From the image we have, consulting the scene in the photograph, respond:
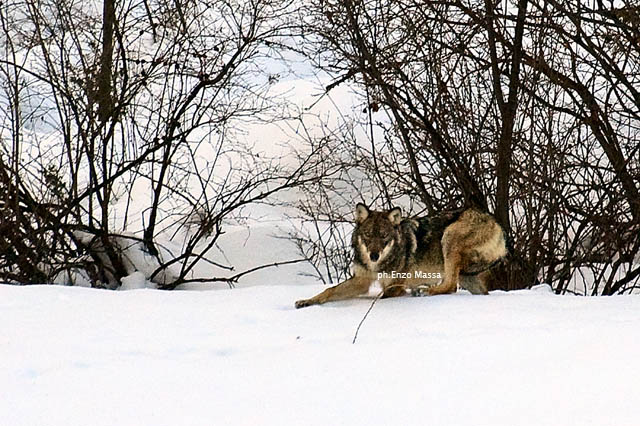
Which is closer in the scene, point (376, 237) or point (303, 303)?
point (303, 303)

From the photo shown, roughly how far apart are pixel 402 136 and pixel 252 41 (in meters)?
2.14

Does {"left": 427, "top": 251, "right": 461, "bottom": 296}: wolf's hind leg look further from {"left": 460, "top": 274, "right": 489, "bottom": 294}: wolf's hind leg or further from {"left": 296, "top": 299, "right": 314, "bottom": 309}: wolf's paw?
{"left": 296, "top": 299, "right": 314, "bottom": 309}: wolf's paw

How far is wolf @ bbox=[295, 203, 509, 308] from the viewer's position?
5.47 m

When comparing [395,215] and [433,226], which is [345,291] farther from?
[433,226]

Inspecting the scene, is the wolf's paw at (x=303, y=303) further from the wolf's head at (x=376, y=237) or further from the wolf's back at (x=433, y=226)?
the wolf's back at (x=433, y=226)

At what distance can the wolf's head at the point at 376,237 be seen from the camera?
5426mm

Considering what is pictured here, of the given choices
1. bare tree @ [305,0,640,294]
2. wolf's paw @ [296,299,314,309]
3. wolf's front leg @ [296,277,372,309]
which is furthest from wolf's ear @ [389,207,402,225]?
bare tree @ [305,0,640,294]

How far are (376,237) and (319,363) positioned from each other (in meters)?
1.78

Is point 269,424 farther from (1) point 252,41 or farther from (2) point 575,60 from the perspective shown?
(1) point 252,41

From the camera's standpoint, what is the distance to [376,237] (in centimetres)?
543

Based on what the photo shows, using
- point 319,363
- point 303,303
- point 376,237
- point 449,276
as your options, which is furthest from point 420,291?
point 319,363

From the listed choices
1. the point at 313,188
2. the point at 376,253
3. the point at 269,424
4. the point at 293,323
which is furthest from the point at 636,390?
the point at 313,188

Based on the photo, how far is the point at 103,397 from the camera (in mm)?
3359

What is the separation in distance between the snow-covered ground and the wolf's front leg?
287 millimetres
